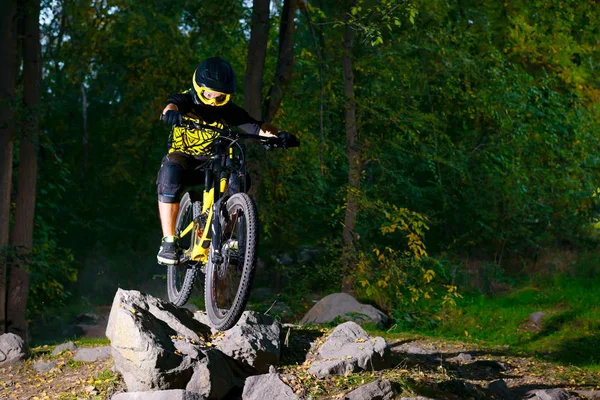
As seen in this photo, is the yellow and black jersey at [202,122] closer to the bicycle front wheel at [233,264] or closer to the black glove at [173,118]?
the black glove at [173,118]

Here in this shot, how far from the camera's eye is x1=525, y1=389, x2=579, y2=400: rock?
7441 mm

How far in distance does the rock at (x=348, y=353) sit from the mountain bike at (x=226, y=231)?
4.19 ft

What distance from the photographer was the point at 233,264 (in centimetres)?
568

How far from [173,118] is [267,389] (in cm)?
225

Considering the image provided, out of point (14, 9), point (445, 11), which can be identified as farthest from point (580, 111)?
point (14, 9)

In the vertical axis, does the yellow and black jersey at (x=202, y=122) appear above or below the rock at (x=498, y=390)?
above

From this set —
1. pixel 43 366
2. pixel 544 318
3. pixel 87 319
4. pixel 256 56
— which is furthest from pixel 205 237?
pixel 87 319

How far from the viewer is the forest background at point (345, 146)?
11.5 metres

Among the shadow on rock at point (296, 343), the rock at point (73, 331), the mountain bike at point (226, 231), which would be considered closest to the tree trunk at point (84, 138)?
the rock at point (73, 331)

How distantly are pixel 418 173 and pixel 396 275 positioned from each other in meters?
6.22

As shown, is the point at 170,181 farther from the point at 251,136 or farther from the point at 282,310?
the point at 282,310

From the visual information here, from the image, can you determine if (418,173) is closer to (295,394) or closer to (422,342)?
(422,342)

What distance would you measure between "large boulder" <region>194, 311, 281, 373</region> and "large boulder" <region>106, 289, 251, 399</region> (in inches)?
3.3

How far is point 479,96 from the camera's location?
1380 centimetres
